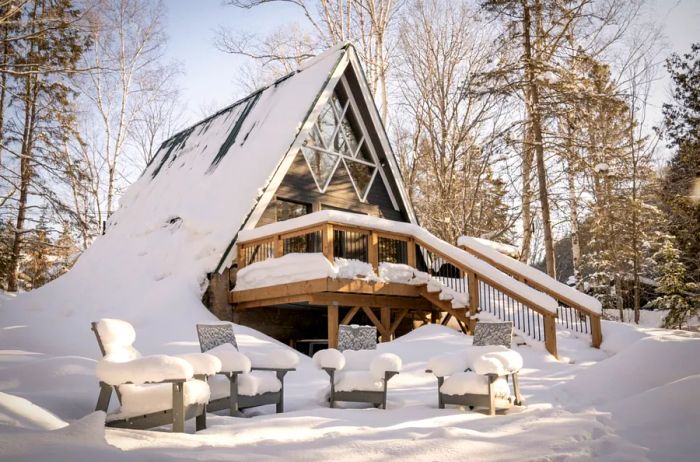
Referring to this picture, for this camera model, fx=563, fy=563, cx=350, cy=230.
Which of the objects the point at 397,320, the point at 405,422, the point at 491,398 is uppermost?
the point at 397,320

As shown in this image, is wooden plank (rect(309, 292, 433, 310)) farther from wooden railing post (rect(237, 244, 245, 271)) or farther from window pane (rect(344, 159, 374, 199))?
window pane (rect(344, 159, 374, 199))

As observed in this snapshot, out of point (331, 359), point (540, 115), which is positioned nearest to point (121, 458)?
point (331, 359)

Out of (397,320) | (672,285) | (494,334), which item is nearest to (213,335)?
(494,334)

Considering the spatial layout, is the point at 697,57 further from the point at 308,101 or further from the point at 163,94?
the point at 163,94

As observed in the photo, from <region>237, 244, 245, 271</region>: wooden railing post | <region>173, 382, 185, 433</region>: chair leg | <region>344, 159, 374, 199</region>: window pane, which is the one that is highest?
<region>344, 159, 374, 199</region>: window pane

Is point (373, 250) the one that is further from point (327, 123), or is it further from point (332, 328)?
point (327, 123)

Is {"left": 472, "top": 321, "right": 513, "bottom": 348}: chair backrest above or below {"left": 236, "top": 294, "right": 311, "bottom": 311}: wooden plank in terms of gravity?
below

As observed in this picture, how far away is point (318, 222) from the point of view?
986 centimetres

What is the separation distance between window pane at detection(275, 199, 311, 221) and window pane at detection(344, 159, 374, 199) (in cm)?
171

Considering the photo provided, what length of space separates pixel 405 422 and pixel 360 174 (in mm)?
9775

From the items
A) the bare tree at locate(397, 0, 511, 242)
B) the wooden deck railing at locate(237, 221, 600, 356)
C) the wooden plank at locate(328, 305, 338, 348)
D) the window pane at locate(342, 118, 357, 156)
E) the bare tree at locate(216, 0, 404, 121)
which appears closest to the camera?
the wooden deck railing at locate(237, 221, 600, 356)

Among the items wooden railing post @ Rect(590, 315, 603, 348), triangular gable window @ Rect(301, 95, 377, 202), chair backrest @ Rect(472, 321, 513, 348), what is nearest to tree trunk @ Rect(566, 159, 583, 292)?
triangular gable window @ Rect(301, 95, 377, 202)

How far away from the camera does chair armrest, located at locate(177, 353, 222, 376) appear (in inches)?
190

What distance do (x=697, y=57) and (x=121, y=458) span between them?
58.8ft
